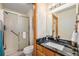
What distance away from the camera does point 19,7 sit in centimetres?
151

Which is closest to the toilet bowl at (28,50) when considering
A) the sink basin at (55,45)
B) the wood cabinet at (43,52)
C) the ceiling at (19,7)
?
the wood cabinet at (43,52)

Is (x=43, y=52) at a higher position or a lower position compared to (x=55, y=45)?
lower

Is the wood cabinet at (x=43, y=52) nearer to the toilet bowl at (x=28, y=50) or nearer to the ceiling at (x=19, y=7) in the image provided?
the toilet bowl at (x=28, y=50)

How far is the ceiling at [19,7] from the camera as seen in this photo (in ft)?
4.87

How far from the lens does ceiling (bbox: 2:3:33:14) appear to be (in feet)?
4.87

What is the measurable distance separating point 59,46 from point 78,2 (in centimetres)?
66

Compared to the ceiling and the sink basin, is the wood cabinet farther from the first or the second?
the ceiling

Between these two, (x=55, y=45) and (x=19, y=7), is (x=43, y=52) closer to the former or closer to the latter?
(x=55, y=45)

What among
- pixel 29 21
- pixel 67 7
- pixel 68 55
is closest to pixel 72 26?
pixel 67 7

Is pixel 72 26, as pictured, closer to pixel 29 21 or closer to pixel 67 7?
pixel 67 7

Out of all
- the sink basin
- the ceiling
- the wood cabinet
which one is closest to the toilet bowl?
the wood cabinet

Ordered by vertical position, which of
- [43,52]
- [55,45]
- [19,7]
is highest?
[19,7]

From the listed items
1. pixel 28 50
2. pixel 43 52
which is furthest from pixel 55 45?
pixel 28 50

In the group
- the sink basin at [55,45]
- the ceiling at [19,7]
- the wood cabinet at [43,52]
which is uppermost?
the ceiling at [19,7]
